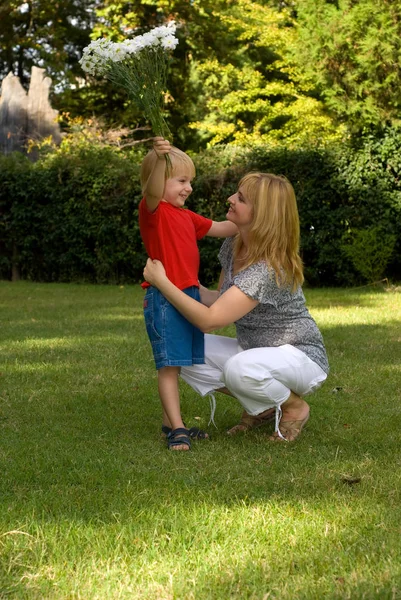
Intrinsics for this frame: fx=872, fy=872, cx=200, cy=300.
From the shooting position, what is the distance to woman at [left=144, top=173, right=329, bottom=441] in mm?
4168

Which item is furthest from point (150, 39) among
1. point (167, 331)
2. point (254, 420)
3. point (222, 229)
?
point (254, 420)

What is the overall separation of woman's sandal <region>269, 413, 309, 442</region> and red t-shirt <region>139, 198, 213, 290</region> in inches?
33.7

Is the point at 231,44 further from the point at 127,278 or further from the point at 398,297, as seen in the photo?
the point at 398,297

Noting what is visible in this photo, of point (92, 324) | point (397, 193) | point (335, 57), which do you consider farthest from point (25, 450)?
point (335, 57)

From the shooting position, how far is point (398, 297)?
38.3 ft

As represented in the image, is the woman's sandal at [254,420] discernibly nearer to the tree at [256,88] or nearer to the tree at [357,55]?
the tree at [357,55]

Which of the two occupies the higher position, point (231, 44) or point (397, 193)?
point (231, 44)

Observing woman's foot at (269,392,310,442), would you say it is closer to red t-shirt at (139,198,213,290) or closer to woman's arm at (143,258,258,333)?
woman's arm at (143,258,258,333)

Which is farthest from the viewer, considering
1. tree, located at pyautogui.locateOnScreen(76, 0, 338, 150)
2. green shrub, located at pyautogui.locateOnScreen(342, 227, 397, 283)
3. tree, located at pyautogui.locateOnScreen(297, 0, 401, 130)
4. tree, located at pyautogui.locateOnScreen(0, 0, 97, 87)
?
tree, located at pyautogui.locateOnScreen(0, 0, 97, 87)

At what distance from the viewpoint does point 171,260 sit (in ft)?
14.0

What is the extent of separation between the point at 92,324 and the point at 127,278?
19.5 ft

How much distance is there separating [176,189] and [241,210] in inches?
14.1

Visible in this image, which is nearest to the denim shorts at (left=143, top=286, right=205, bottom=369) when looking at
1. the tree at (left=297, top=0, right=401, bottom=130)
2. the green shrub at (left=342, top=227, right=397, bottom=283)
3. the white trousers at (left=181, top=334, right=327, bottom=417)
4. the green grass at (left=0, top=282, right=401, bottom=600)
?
the white trousers at (left=181, top=334, right=327, bottom=417)

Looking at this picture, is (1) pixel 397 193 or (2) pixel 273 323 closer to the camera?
(2) pixel 273 323
